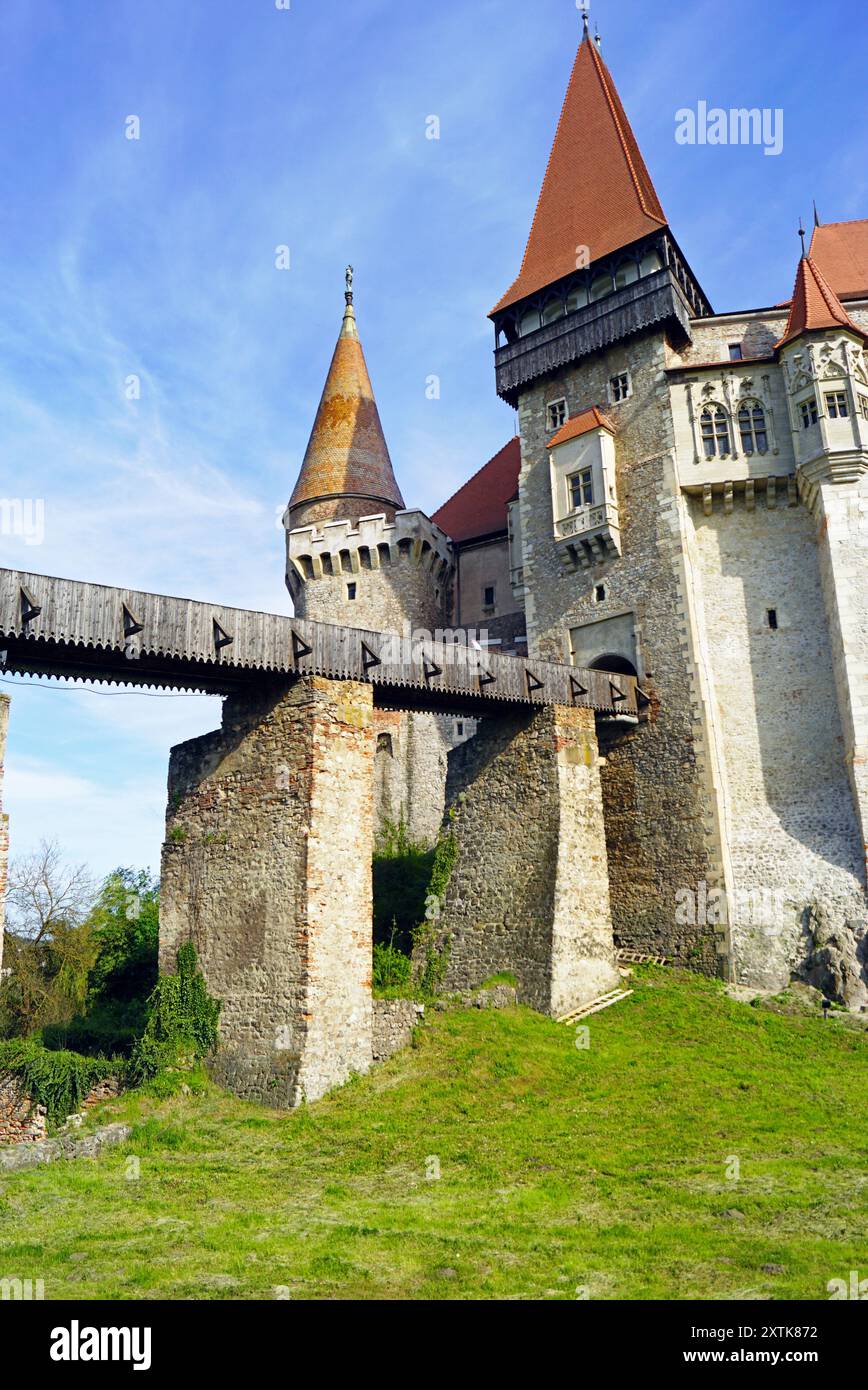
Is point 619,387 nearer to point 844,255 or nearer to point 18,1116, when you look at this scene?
point 844,255

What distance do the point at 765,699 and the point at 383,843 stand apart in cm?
1255

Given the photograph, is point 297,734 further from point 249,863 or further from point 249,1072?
point 249,1072

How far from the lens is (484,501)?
36469 millimetres

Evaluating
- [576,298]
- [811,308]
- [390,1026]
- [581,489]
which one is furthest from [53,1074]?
[576,298]

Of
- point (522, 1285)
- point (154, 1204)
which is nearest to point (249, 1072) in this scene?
point (154, 1204)

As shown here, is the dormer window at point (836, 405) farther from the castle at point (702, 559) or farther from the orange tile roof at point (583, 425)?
the orange tile roof at point (583, 425)

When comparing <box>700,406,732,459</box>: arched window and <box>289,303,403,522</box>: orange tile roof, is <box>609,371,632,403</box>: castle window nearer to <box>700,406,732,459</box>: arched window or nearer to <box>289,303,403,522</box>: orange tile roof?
<box>700,406,732,459</box>: arched window

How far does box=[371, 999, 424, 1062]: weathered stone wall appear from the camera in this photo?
16609mm

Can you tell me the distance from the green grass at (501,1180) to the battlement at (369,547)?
59.5ft

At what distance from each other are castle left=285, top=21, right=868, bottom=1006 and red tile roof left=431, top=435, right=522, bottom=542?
402 centimetres

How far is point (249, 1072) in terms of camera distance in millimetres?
15648

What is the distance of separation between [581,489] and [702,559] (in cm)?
379
